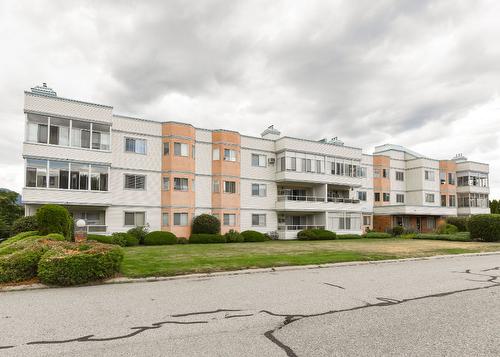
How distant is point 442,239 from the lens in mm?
33062

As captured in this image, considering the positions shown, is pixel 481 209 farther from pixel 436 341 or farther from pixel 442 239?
pixel 436 341

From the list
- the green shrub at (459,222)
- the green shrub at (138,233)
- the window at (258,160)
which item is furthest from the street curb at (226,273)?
the green shrub at (459,222)

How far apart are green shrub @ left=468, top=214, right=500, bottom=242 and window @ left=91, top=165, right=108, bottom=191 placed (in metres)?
29.3

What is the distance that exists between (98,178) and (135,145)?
459 cm

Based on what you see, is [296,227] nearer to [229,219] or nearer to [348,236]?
[348,236]

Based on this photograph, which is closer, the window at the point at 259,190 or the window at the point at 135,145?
the window at the point at 135,145

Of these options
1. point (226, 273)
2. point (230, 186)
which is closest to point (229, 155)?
point (230, 186)

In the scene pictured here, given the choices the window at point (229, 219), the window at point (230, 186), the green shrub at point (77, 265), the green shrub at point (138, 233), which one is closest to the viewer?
the green shrub at point (77, 265)

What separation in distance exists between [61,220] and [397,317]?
1701cm

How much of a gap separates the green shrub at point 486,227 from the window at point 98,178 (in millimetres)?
29282

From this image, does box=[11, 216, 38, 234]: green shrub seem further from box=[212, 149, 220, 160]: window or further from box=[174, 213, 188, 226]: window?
box=[212, 149, 220, 160]: window

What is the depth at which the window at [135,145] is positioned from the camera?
30.2 m

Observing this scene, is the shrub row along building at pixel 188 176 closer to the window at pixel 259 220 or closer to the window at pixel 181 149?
the window at pixel 259 220

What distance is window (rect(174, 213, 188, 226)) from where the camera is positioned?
101ft
